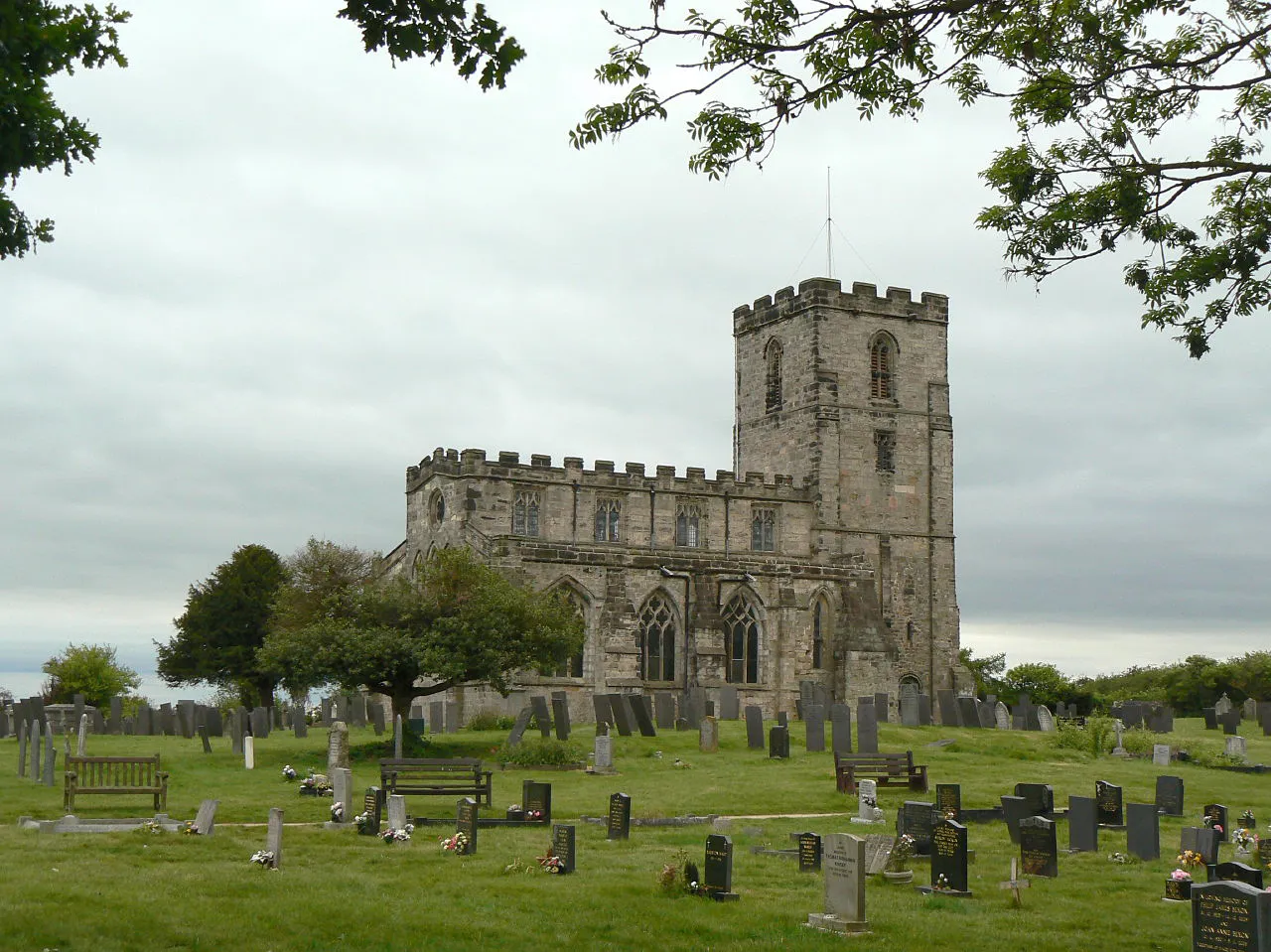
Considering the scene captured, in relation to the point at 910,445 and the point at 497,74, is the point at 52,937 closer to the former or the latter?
the point at 497,74

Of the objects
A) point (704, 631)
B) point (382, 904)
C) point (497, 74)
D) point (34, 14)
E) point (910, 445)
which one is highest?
point (910, 445)

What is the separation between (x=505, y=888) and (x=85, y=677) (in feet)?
155

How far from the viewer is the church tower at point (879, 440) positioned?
52500 millimetres

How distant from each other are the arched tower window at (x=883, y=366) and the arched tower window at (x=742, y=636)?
10.9 m

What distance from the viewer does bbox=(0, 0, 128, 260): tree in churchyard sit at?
1258 cm

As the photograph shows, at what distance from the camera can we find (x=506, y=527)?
4791 cm

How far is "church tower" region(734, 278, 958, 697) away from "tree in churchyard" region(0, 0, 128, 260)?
3955cm

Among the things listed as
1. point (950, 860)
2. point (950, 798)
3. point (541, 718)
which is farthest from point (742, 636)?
point (950, 860)

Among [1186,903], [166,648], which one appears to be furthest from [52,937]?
[166,648]

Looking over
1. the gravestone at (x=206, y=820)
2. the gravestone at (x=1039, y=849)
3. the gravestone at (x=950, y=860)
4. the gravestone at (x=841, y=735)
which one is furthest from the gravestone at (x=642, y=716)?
the gravestone at (x=950, y=860)

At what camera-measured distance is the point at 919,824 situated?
55.9ft

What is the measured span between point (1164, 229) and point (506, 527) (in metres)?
35.0

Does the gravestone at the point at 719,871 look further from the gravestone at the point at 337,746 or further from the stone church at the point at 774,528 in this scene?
the stone church at the point at 774,528

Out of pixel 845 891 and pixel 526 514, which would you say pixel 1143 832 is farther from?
pixel 526 514
